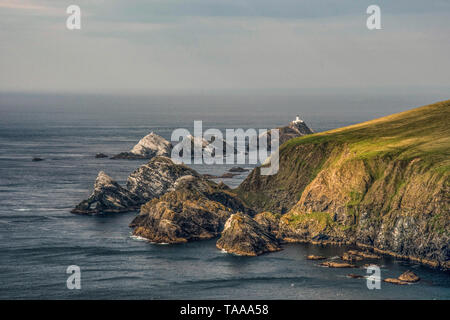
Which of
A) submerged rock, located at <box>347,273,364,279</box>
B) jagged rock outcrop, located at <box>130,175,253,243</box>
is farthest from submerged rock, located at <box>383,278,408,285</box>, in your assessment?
jagged rock outcrop, located at <box>130,175,253,243</box>

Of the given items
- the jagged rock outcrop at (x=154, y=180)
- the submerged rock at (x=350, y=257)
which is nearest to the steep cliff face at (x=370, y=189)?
the submerged rock at (x=350, y=257)

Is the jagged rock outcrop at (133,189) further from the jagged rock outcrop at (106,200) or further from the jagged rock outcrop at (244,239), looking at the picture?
the jagged rock outcrop at (244,239)

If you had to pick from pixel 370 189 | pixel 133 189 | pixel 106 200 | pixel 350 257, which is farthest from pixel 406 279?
pixel 133 189

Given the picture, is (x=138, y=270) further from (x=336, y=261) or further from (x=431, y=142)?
(x=431, y=142)

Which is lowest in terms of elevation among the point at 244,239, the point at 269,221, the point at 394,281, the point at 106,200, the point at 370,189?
the point at 394,281

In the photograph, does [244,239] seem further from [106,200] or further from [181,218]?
[106,200]

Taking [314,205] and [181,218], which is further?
[314,205]

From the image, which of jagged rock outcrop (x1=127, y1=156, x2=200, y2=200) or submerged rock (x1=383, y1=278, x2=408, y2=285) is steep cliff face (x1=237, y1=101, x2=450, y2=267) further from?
jagged rock outcrop (x1=127, y1=156, x2=200, y2=200)
